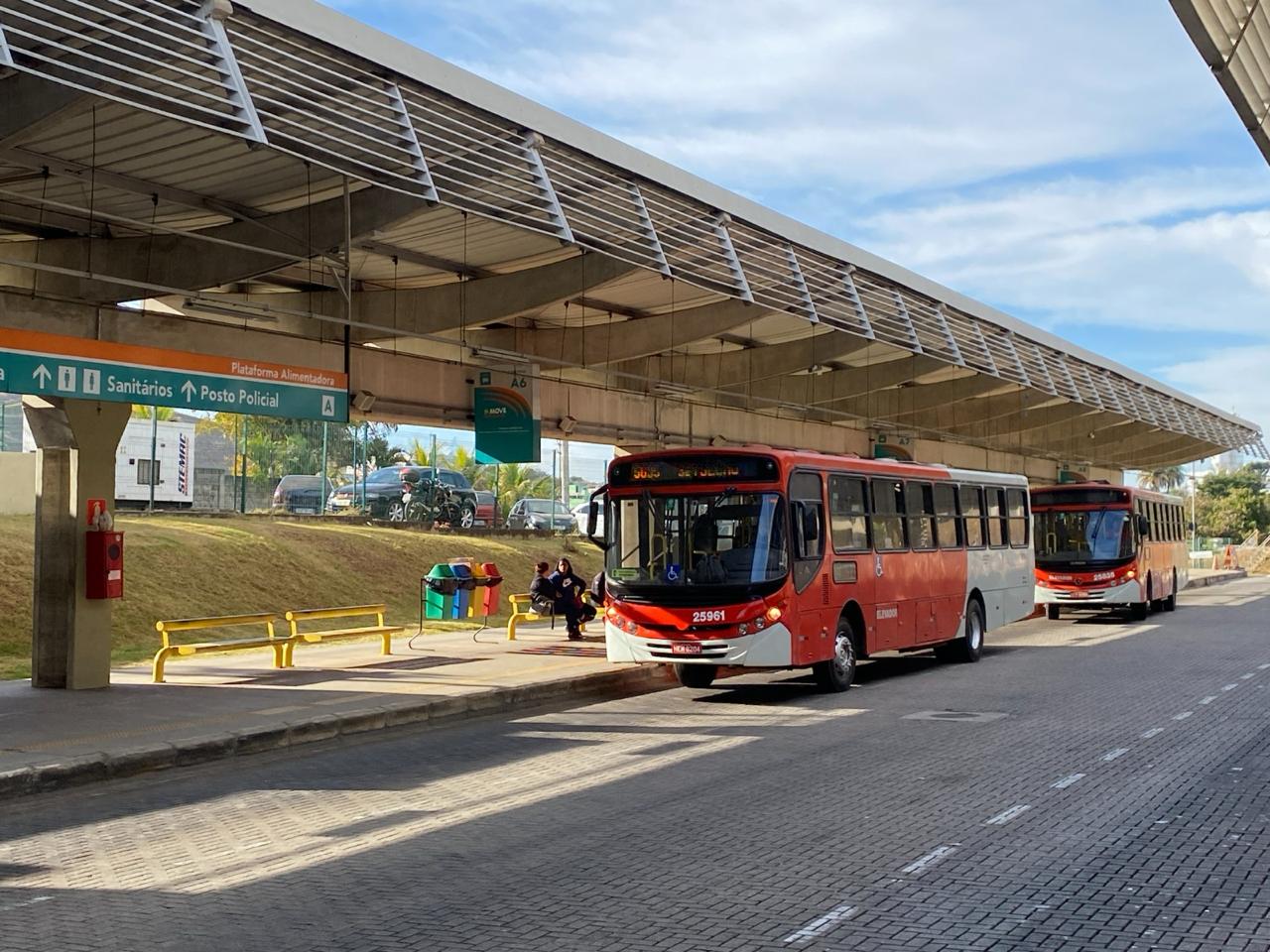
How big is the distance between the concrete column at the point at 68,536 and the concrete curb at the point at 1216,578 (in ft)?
142

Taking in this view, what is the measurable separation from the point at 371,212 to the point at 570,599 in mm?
10241

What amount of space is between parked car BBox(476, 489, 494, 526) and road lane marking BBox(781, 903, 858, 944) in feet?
134

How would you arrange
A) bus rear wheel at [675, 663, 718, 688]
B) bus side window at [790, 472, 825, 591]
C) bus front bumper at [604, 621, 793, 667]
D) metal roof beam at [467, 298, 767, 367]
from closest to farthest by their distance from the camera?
bus front bumper at [604, 621, 793, 667] < bus side window at [790, 472, 825, 591] < bus rear wheel at [675, 663, 718, 688] < metal roof beam at [467, 298, 767, 367]

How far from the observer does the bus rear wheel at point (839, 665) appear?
55.5 ft

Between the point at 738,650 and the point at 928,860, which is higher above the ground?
the point at 738,650

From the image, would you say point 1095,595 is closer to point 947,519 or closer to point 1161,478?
point 947,519

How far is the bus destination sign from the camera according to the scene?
53.6 ft

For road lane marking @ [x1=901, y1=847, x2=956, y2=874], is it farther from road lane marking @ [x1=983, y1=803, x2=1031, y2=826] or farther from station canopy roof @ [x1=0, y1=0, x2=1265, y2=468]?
station canopy roof @ [x1=0, y1=0, x2=1265, y2=468]

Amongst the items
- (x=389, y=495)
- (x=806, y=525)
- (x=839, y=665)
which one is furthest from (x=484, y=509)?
(x=806, y=525)

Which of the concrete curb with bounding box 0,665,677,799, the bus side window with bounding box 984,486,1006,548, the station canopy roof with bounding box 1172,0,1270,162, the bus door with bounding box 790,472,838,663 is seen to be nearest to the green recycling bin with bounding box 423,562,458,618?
the concrete curb with bounding box 0,665,677,799

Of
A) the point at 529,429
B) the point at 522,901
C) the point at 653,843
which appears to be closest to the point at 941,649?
the point at 529,429

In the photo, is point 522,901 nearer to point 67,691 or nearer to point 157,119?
point 157,119

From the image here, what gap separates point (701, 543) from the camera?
53.6ft

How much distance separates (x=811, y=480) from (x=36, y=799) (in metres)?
9.73
